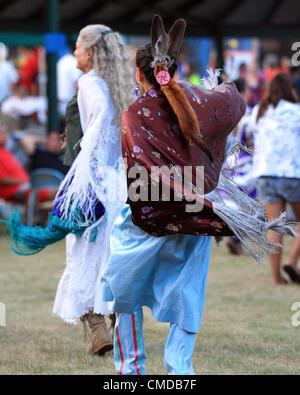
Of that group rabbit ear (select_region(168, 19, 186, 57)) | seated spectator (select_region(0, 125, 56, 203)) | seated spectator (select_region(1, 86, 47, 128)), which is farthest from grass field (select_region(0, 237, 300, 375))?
seated spectator (select_region(1, 86, 47, 128))

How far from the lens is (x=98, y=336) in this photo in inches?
194

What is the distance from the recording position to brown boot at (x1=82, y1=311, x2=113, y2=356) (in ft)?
16.0

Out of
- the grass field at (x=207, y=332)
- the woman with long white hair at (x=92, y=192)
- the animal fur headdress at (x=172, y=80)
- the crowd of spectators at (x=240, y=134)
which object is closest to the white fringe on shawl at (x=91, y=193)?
the woman with long white hair at (x=92, y=192)

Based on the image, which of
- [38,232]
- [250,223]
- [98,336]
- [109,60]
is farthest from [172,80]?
[98,336]

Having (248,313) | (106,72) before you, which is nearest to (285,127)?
(248,313)

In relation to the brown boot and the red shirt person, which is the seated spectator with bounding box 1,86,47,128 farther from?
the brown boot

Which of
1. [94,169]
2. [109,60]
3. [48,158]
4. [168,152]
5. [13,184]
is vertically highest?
[109,60]

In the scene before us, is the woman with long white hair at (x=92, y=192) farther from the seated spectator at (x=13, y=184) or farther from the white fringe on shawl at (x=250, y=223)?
the seated spectator at (x=13, y=184)

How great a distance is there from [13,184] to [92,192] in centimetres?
584

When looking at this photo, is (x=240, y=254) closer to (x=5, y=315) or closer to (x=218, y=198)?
(x=5, y=315)

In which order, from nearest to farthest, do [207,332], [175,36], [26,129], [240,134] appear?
[175,36]
[207,332]
[240,134]
[26,129]

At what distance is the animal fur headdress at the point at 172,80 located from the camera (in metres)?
3.45

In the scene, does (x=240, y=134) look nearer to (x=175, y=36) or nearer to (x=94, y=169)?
(x=94, y=169)

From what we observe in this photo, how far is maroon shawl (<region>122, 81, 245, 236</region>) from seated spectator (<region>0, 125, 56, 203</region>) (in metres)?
6.94
